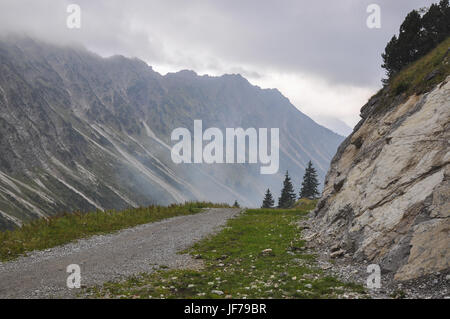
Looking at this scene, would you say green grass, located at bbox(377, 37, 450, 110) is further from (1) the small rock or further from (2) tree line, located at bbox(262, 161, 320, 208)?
(2) tree line, located at bbox(262, 161, 320, 208)

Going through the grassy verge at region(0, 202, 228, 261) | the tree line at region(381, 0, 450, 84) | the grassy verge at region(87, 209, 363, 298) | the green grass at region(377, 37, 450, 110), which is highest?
the tree line at region(381, 0, 450, 84)

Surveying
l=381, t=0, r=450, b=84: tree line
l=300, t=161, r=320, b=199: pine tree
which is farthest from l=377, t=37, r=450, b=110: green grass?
l=300, t=161, r=320, b=199: pine tree

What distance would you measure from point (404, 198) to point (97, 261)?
16454 millimetres

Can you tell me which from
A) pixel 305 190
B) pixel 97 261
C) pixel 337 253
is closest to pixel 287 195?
pixel 305 190

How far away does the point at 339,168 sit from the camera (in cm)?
2981

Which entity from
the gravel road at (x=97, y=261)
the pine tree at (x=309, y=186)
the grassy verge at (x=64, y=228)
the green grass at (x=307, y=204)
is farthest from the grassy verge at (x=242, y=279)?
the pine tree at (x=309, y=186)

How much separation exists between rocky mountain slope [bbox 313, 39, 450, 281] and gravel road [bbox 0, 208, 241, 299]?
9382 mm

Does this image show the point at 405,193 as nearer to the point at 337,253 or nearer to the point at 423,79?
the point at 337,253

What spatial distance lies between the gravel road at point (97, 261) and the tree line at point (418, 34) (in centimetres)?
3069

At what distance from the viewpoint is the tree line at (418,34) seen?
33.8 meters

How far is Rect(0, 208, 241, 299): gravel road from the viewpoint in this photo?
1262 centimetres

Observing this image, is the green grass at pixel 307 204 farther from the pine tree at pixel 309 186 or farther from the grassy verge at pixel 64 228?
the grassy verge at pixel 64 228

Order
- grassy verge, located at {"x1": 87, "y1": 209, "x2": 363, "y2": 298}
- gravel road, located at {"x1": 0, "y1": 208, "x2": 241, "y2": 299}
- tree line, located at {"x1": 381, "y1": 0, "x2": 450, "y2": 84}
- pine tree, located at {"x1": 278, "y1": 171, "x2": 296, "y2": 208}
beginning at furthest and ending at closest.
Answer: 1. pine tree, located at {"x1": 278, "y1": 171, "x2": 296, "y2": 208}
2. tree line, located at {"x1": 381, "y1": 0, "x2": 450, "y2": 84}
3. gravel road, located at {"x1": 0, "y1": 208, "x2": 241, "y2": 299}
4. grassy verge, located at {"x1": 87, "y1": 209, "x2": 363, "y2": 298}

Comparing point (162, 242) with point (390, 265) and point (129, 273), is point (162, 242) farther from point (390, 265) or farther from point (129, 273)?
point (390, 265)
